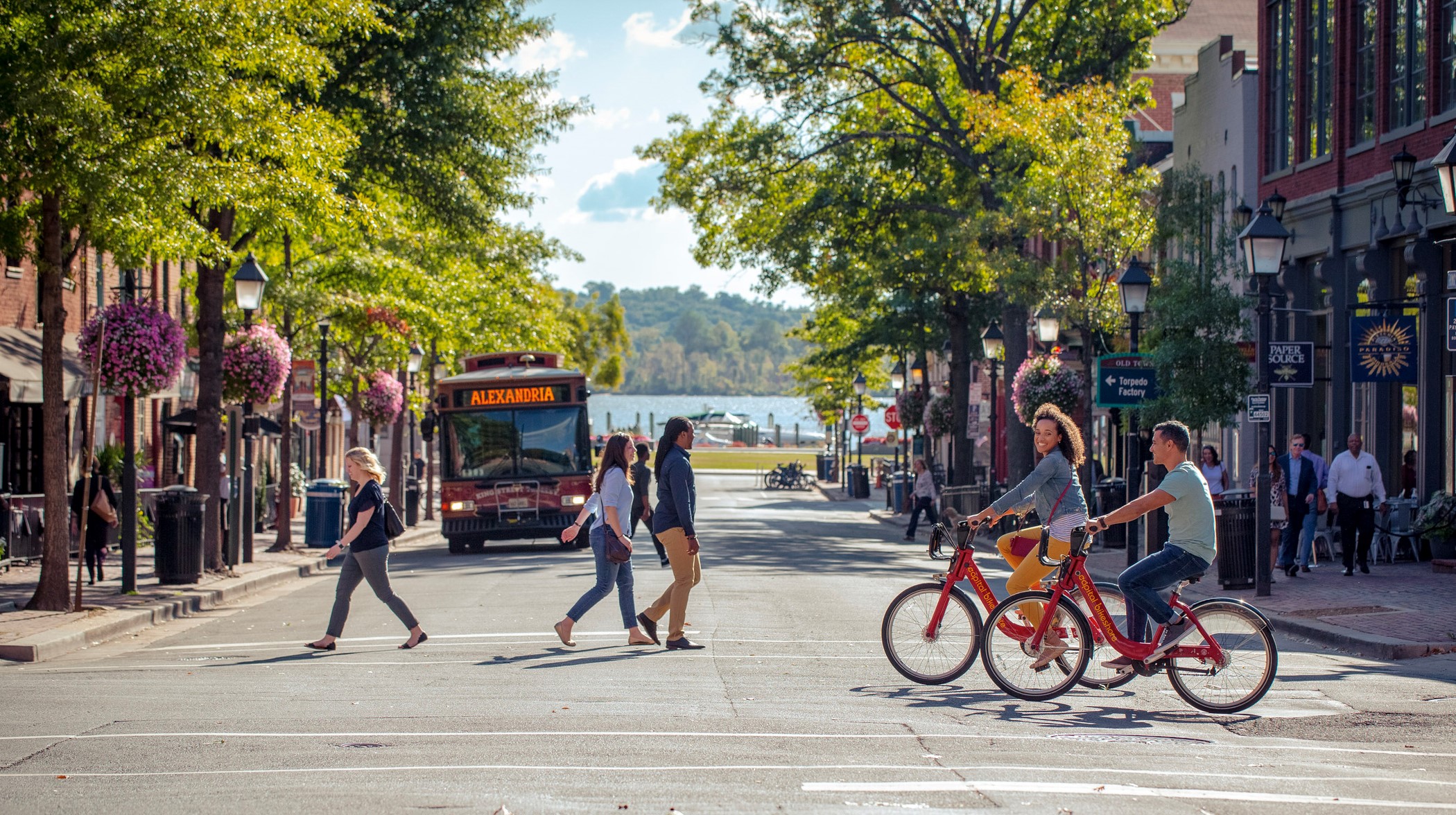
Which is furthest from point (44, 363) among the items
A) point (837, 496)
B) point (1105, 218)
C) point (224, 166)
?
point (837, 496)

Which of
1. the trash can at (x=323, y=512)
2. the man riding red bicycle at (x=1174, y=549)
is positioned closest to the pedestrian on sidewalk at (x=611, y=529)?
the man riding red bicycle at (x=1174, y=549)

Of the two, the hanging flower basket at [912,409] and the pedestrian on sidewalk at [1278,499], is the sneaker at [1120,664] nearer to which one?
the pedestrian on sidewalk at [1278,499]

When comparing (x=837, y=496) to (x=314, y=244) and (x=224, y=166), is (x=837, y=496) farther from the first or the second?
(x=224, y=166)

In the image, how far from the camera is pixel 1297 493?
1973 centimetres

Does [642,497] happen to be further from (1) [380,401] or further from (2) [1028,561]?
(1) [380,401]

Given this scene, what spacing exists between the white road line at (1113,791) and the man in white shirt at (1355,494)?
42.1 ft

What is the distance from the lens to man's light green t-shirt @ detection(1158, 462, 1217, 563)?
952cm

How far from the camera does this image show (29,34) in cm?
1439

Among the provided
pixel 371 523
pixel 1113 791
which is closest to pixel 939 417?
pixel 371 523

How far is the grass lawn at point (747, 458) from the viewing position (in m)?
86.9

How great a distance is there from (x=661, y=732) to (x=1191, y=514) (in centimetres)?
351

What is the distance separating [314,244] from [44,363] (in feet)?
61.6

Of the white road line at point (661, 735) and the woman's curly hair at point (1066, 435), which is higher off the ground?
the woman's curly hair at point (1066, 435)


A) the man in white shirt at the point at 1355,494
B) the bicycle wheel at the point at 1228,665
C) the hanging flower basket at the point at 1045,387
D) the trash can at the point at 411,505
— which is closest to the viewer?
the bicycle wheel at the point at 1228,665
